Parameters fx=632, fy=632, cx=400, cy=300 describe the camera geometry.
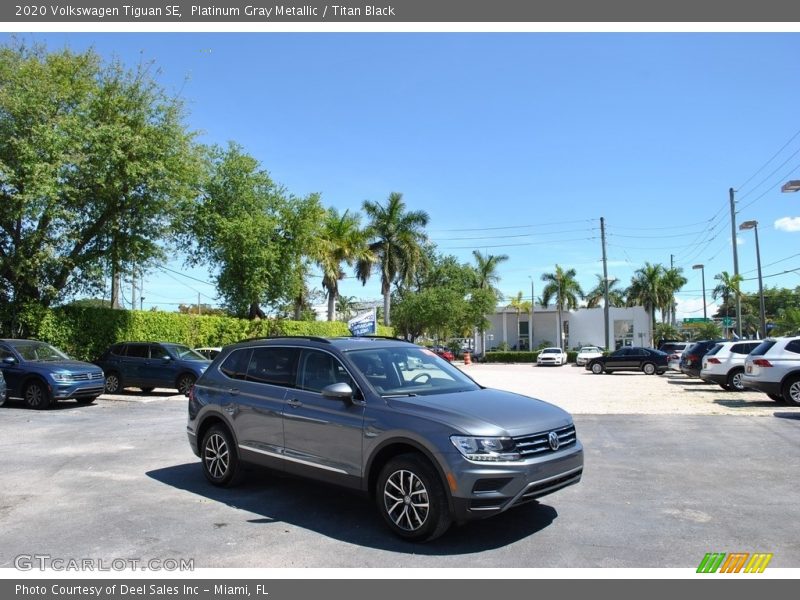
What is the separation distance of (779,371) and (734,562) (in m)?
12.2

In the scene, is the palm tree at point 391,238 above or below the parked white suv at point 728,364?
above

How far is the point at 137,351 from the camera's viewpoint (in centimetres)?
1989

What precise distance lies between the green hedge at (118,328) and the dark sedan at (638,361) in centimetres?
1930

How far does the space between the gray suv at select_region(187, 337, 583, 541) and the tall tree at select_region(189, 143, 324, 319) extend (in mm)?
22000

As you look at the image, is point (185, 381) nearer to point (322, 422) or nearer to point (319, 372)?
point (319, 372)

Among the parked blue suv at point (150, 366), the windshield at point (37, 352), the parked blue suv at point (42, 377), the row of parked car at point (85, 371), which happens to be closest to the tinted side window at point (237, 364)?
the row of parked car at point (85, 371)

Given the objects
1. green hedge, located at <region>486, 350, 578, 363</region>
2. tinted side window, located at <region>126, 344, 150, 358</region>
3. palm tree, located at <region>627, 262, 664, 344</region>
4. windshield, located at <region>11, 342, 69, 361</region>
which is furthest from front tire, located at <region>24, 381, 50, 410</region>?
palm tree, located at <region>627, 262, 664, 344</region>

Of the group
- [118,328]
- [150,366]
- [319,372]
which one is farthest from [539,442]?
[118,328]

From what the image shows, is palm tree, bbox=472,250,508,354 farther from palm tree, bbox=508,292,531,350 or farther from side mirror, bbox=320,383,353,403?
side mirror, bbox=320,383,353,403

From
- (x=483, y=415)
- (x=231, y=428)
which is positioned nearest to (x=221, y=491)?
(x=231, y=428)

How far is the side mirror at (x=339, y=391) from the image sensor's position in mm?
5863

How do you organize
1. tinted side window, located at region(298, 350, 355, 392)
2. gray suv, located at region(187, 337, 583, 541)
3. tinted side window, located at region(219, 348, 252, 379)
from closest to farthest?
gray suv, located at region(187, 337, 583, 541)
tinted side window, located at region(298, 350, 355, 392)
tinted side window, located at region(219, 348, 252, 379)

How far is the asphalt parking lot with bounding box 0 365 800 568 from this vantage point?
5223 millimetres

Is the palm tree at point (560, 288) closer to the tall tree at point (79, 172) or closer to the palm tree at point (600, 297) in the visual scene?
the palm tree at point (600, 297)
